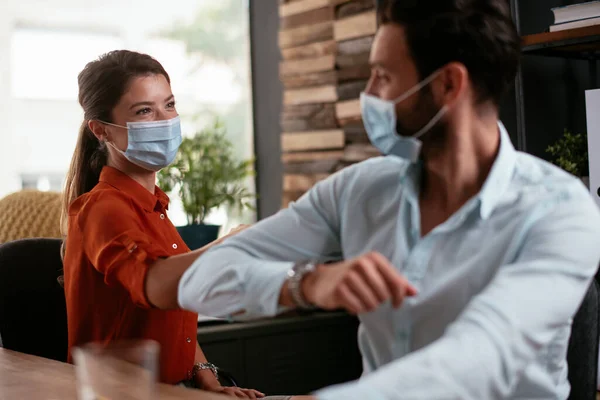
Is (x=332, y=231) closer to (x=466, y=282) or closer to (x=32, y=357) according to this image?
(x=466, y=282)

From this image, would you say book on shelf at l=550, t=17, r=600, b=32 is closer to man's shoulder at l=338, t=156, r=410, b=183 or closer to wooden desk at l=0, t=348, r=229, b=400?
man's shoulder at l=338, t=156, r=410, b=183

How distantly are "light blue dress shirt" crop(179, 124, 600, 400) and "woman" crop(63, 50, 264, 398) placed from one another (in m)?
0.31

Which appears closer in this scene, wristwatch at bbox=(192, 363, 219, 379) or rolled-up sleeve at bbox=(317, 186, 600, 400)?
rolled-up sleeve at bbox=(317, 186, 600, 400)

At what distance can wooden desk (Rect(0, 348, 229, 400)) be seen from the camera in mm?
1337

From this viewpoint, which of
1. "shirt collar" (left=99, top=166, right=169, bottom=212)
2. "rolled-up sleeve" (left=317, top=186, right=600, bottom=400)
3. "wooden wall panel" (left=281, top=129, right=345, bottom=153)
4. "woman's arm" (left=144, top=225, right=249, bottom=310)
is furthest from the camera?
"wooden wall panel" (left=281, top=129, right=345, bottom=153)

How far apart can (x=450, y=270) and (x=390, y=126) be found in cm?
26

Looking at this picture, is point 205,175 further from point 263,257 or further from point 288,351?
point 263,257

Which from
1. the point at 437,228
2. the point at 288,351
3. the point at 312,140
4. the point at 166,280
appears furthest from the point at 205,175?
the point at 437,228

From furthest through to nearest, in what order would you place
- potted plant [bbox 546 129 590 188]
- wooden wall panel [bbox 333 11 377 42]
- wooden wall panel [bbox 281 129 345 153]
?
wooden wall panel [bbox 281 129 345 153] → wooden wall panel [bbox 333 11 377 42] → potted plant [bbox 546 129 590 188]

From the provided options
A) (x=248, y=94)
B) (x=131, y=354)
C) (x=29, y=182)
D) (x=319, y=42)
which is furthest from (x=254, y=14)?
(x=131, y=354)

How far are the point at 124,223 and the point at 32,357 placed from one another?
349 mm

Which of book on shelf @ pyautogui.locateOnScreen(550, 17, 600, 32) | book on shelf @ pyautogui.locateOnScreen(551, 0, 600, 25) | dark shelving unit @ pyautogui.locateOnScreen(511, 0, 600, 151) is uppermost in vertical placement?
book on shelf @ pyautogui.locateOnScreen(551, 0, 600, 25)

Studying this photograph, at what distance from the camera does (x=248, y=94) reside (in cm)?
436

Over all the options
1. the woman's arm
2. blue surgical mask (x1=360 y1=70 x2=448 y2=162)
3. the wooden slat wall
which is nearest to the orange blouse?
the woman's arm
